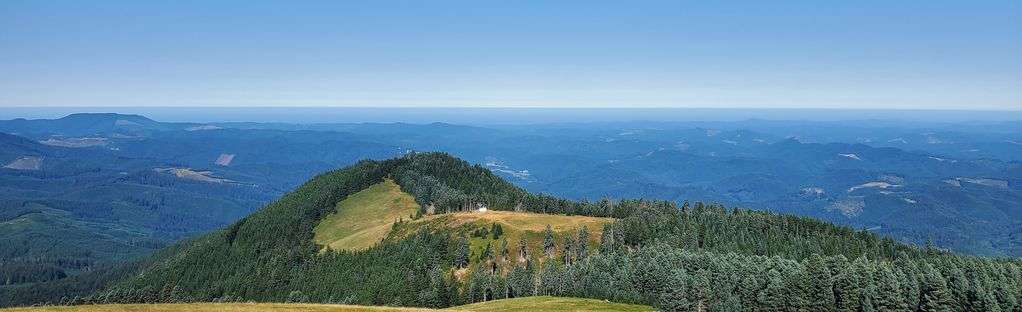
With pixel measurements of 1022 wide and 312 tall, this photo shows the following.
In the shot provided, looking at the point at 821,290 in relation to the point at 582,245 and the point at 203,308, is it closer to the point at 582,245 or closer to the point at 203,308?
the point at 582,245

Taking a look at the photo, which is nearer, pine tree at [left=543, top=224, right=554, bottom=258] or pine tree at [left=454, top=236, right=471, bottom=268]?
pine tree at [left=454, top=236, right=471, bottom=268]

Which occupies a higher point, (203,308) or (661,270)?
(203,308)

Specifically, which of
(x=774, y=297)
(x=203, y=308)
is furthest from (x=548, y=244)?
(x=203, y=308)

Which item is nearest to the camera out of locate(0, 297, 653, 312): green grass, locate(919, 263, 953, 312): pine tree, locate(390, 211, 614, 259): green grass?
locate(0, 297, 653, 312): green grass

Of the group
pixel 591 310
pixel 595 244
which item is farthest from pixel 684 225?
pixel 591 310

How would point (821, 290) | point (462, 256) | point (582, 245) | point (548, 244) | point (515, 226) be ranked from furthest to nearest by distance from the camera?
1. point (515, 226)
2. point (548, 244)
3. point (462, 256)
4. point (582, 245)
5. point (821, 290)

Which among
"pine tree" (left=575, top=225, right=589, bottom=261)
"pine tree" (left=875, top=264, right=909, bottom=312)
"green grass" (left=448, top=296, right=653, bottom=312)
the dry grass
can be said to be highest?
the dry grass

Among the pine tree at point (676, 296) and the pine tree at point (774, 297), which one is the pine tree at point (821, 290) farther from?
the pine tree at point (676, 296)

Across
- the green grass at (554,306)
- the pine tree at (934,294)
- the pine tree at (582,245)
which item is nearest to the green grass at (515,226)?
the pine tree at (582,245)

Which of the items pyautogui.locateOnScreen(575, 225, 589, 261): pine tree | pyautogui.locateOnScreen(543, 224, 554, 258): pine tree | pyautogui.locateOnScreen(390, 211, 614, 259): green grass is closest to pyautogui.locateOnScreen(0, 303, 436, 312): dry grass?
pyautogui.locateOnScreen(575, 225, 589, 261): pine tree

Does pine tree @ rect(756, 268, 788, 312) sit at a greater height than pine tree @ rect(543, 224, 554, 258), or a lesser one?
greater

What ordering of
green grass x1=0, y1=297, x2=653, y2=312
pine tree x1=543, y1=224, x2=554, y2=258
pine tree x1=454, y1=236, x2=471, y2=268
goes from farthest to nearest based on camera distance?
1. pine tree x1=543, y1=224, x2=554, y2=258
2. pine tree x1=454, y1=236, x2=471, y2=268
3. green grass x1=0, y1=297, x2=653, y2=312

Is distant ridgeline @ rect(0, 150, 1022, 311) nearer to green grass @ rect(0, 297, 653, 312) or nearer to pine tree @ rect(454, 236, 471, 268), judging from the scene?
pine tree @ rect(454, 236, 471, 268)

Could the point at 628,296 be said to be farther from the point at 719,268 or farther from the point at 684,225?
the point at 684,225
